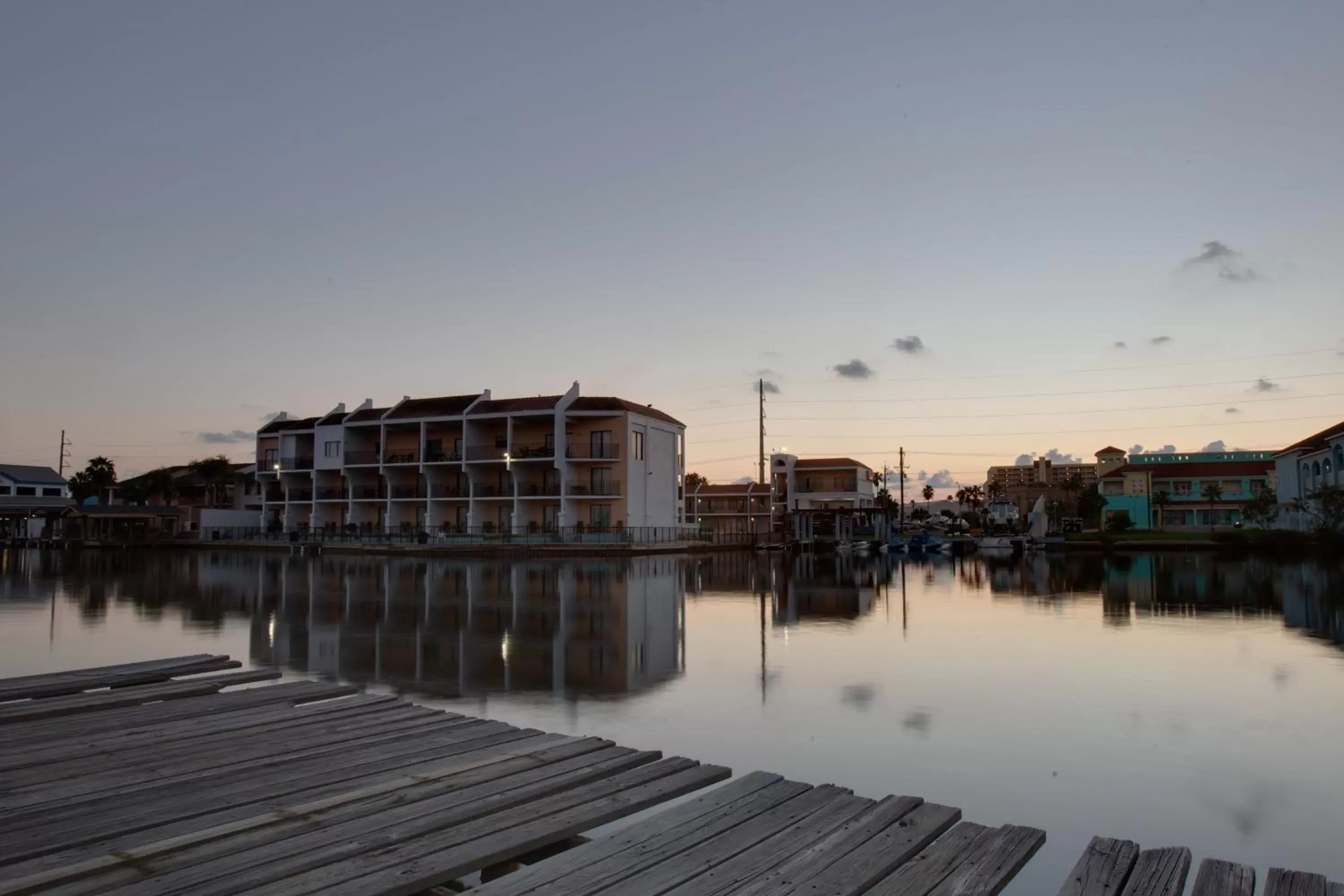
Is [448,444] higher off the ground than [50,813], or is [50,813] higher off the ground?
[448,444]

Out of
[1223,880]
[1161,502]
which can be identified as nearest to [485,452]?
[1223,880]

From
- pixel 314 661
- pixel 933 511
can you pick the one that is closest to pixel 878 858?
pixel 314 661

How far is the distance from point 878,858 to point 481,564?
36579mm

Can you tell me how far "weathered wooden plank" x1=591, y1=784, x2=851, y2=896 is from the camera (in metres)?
3.49

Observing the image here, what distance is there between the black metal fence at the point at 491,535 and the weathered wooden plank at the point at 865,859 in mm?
44444

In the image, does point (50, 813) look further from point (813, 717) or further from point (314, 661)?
point (314, 661)

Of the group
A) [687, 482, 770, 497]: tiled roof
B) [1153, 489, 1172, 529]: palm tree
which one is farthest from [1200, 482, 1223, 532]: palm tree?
[687, 482, 770, 497]: tiled roof

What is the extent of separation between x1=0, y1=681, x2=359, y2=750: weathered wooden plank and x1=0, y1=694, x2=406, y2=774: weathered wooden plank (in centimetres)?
13

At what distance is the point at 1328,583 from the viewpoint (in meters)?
26.8

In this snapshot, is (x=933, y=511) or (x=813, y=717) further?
(x=933, y=511)

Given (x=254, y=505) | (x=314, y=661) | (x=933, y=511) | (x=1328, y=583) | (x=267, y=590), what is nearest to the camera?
(x=314, y=661)

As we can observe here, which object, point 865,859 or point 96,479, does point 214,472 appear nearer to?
point 96,479

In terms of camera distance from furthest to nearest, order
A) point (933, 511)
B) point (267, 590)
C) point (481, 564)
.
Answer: point (933, 511) → point (481, 564) → point (267, 590)

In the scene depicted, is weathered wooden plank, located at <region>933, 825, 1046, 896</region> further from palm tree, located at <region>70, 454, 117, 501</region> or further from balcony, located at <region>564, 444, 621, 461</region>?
palm tree, located at <region>70, 454, 117, 501</region>
